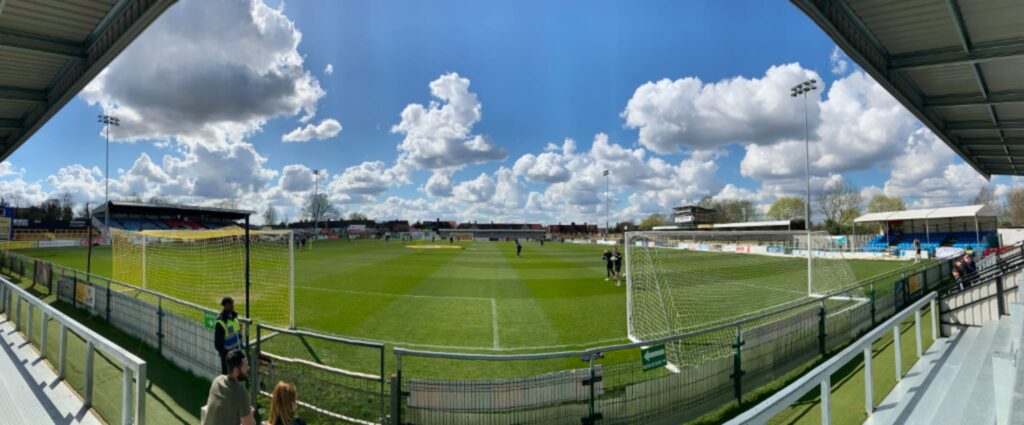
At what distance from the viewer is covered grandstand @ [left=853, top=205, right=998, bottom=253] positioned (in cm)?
3691

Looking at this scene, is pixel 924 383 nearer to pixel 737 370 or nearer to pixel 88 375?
pixel 737 370

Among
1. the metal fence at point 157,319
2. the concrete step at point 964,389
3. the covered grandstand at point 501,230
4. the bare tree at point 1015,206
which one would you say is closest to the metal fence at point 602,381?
the concrete step at point 964,389

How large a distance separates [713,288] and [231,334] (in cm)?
1779

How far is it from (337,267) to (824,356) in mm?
24311

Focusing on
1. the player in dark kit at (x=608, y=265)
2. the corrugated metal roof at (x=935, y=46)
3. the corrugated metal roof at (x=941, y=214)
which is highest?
the corrugated metal roof at (x=935, y=46)

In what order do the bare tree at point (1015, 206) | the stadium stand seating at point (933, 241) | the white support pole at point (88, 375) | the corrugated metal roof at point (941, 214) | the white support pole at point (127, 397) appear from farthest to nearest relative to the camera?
the bare tree at point (1015, 206), the stadium stand seating at point (933, 241), the corrugated metal roof at point (941, 214), the white support pole at point (88, 375), the white support pole at point (127, 397)

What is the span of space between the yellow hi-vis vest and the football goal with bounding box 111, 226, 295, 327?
4.81 metres

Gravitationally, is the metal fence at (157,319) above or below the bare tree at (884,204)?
below

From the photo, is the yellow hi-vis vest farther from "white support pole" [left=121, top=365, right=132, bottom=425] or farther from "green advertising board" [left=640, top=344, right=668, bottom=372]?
"green advertising board" [left=640, top=344, right=668, bottom=372]

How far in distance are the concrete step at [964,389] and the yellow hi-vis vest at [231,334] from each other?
27.8ft

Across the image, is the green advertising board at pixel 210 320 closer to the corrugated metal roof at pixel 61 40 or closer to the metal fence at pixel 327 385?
the metal fence at pixel 327 385

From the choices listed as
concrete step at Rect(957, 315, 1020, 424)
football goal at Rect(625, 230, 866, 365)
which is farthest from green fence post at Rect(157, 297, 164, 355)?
concrete step at Rect(957, 315, 1020, 424)

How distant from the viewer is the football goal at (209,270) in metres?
13.0

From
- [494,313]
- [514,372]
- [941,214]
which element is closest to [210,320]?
[514,372]
